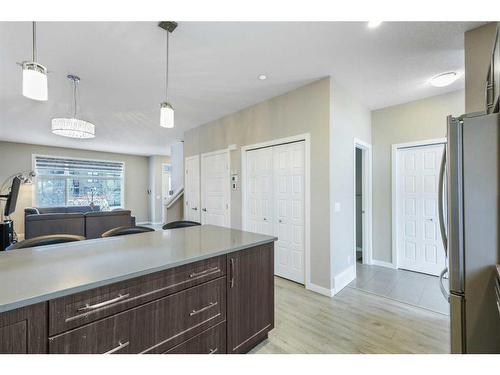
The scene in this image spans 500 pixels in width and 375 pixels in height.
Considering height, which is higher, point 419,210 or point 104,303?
point 419,210

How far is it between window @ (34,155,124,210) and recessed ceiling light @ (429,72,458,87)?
924 centimetres

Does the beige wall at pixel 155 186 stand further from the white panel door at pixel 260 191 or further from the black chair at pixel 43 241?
the black chair at pixel 43 241

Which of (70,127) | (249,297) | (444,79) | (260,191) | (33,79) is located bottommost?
(249,297)

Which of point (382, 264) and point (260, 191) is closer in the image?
point (260, 191)

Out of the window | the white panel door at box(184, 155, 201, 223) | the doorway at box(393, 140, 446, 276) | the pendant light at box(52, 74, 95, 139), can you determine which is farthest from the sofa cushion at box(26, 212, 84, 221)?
the doorway at box(393, 140, 446, 276)

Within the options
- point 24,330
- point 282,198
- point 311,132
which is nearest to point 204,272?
point 24,330

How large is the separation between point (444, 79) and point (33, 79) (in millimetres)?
3880

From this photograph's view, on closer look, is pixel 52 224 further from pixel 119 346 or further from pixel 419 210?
pixel 419 210

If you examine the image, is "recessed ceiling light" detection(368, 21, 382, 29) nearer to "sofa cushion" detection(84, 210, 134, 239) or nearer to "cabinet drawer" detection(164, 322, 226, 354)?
"cabinet drawer" detection(164, 322, 226, 354)

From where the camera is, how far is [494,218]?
4.27 ft

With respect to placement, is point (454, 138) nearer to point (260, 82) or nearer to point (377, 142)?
point (260, 82)

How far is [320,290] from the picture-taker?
2945mm
